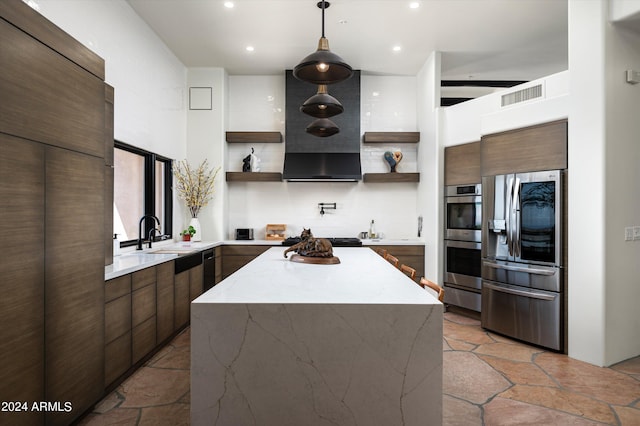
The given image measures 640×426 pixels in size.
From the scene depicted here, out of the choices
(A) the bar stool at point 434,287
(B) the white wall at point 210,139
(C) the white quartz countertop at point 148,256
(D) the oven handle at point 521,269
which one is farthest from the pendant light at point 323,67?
(B) the white wall at point 210,139

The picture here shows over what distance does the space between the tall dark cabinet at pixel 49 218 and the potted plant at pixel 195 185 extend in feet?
9.42

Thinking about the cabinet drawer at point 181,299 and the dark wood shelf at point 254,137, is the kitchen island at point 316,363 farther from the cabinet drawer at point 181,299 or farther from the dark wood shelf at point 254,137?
the dark wood shelf at point 254,137

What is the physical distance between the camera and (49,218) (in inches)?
76.4

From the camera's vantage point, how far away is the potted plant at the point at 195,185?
524 cm

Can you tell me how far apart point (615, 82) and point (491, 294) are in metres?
2.25

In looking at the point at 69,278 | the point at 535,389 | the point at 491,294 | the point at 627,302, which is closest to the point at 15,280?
the point at 69,278

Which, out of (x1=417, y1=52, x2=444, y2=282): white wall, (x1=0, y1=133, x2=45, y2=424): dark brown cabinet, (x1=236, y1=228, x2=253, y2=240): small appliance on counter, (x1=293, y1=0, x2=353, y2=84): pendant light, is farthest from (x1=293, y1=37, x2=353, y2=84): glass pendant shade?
(x1=236, y1=228, x2=253, y2=240): small appliance on counter

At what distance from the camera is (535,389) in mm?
2713

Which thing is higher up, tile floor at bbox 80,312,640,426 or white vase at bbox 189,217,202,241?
white vase at bbox 189,217,202,241

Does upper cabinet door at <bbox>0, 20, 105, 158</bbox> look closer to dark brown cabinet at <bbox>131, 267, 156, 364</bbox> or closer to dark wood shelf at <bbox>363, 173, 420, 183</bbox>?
dark brown cabinet at <bbox>131, 267, 156, 364</bbox>

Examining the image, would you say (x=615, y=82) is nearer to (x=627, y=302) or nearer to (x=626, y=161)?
(x=626, y=161)

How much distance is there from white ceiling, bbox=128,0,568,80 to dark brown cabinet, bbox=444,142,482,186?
1337 millimetres

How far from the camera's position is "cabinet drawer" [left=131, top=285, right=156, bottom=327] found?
289 cm

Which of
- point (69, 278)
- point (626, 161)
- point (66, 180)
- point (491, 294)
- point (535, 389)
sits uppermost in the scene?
point (626, 161)
